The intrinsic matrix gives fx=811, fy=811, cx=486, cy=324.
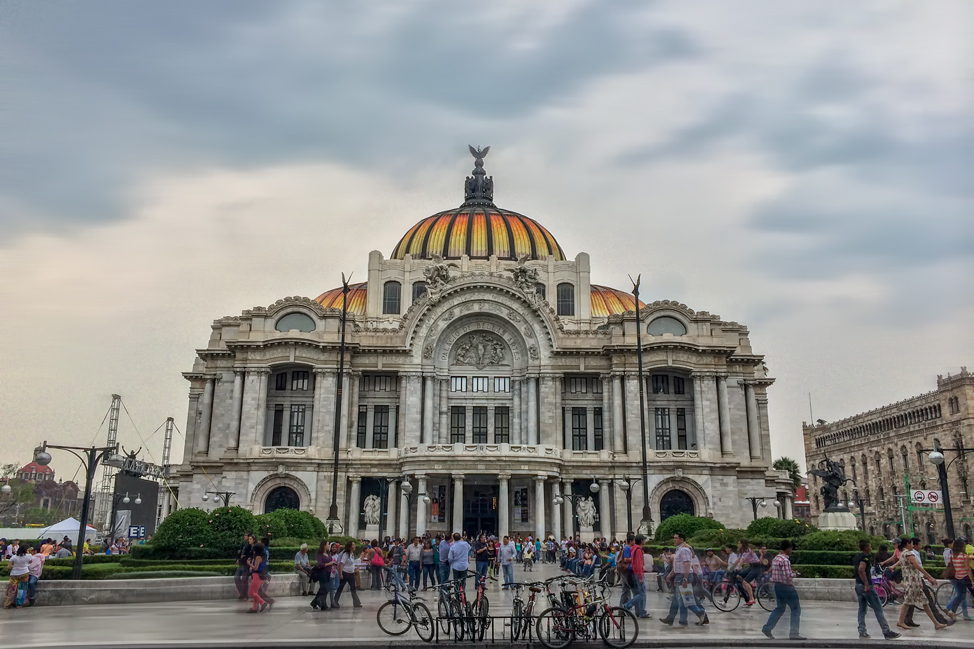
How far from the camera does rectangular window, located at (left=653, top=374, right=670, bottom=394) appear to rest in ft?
212

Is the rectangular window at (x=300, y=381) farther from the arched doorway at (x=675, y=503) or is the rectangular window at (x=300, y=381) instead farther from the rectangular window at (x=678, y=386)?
the rectangular window at (x=678, y=386)

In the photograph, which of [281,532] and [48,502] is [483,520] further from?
[48,502]

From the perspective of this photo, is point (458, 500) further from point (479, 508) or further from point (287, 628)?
point (287, 628)

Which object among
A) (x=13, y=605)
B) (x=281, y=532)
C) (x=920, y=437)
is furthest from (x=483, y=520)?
(x=920, y=437)

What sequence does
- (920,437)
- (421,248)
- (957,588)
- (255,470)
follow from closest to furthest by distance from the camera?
1. (957,588)
2. (255,470)
3. (421,248)
4. (920,437)

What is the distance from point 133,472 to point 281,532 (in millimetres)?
34149

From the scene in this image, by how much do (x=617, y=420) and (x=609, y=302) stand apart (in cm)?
2012

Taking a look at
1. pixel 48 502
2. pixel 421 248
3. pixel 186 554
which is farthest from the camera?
pixel 48 502

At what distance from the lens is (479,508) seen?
61.2 m

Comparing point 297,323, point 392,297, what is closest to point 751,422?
point 392,297

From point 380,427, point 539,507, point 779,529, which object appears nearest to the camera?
point 779,529

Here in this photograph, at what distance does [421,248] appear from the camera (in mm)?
77812

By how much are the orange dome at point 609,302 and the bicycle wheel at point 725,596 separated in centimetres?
5364

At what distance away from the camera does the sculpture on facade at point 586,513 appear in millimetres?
59469
